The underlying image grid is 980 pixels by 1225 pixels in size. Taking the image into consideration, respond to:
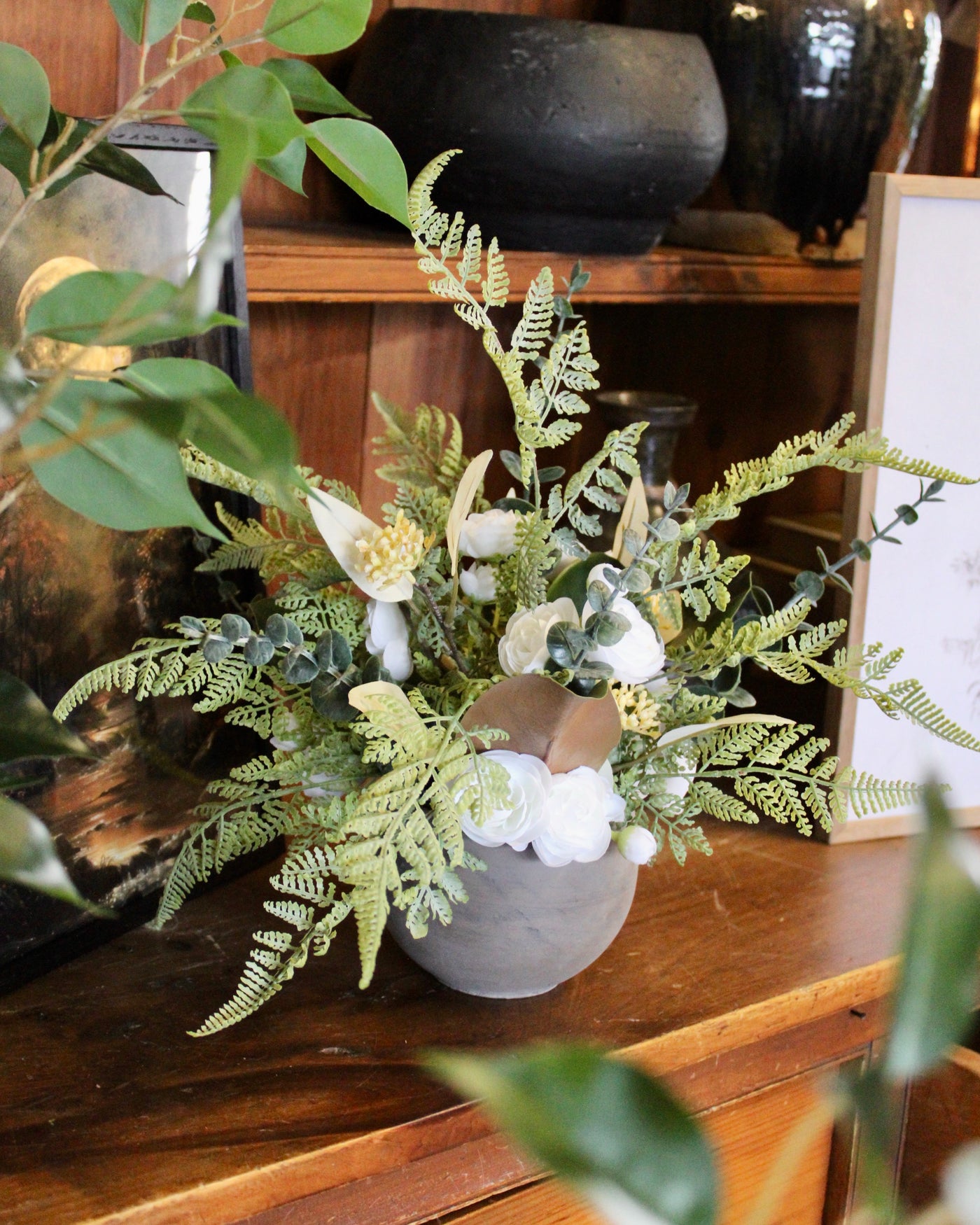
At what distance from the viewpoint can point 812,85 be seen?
881 millimetres

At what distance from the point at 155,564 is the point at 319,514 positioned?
156 millimetres

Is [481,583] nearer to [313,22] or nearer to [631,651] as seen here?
[631,651]

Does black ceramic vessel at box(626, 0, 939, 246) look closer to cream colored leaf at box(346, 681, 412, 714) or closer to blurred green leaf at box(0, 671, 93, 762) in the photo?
cream colored leaf at box(346, 681, 412, 714)

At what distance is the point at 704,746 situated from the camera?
61 centimetres

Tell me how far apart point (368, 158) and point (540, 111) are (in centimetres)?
35

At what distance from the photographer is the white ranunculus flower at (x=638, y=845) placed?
1.83 feet

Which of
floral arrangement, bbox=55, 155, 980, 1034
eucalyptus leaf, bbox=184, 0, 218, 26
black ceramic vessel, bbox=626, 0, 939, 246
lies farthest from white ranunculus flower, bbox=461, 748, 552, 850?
black ceramic vessel, bbox=626, 0, 939, 246

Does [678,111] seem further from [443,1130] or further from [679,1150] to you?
[679,1150]

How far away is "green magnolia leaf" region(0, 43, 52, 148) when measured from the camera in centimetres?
40

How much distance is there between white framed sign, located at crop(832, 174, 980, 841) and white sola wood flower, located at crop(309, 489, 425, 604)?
378 millimetres

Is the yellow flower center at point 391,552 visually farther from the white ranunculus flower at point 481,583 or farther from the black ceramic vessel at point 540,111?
the black ceramic vessel at point 540,111

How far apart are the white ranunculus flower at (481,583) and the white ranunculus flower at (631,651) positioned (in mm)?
64

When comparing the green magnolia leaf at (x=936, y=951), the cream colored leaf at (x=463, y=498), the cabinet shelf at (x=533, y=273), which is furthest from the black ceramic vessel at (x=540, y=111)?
the green magnolia leaf at (x=936, y=951)

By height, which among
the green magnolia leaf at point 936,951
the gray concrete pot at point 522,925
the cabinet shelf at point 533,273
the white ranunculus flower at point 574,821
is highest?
the cabinet shelf at point 533,273
